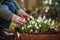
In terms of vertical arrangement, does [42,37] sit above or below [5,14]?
below

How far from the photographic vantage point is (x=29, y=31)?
2162mm

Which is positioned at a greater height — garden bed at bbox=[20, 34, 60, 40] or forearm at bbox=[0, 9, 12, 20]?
forearm at bbox=[0, 9, 12, 20]

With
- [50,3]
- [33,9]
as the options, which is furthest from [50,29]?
[33,9]

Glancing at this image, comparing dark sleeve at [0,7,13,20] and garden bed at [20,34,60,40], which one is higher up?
dark sleeve at [0,7,13,20]

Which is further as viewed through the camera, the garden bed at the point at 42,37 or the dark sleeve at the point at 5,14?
the garden bed at the point at 42,37

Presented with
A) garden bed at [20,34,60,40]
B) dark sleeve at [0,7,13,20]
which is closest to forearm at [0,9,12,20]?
dark sleeve at [0,7,13,20]

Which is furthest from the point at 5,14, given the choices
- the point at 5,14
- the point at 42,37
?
the point at 42,37

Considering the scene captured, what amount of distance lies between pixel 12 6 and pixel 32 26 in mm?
1077

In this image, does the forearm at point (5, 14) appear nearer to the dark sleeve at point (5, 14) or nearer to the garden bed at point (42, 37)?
the dark sleeve at point (5, 14)

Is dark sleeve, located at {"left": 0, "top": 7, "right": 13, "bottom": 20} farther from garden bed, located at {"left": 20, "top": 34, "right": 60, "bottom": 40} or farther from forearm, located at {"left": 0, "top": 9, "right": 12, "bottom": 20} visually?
garden bed, located at {"left": 20, "top": 34, "right": 60, "bottom": 40}

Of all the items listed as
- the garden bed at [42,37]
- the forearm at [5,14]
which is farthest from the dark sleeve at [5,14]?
the garden bed at [42,37]

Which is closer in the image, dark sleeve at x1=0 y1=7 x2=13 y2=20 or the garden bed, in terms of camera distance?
dark sleeve at x1=0 y1=7 x2=13 y2=20

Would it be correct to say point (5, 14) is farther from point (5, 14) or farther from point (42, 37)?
point (42, 37)

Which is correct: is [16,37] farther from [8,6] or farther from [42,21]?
[8,6]
